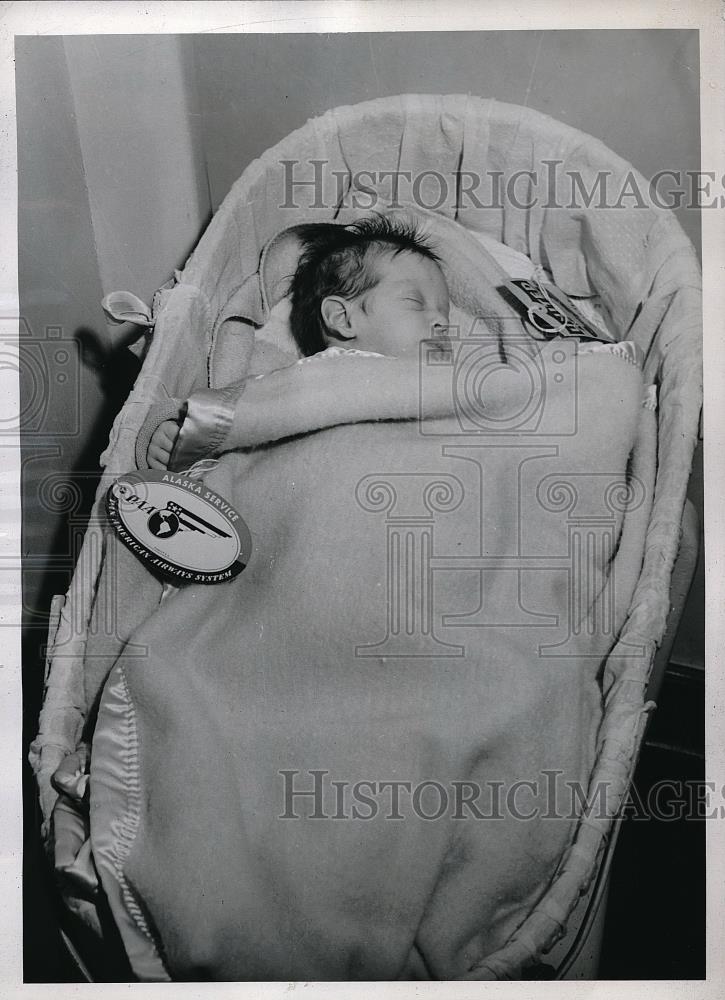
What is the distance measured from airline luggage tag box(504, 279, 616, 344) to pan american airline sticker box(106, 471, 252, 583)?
18.7 inches

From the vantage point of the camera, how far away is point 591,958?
104 centimetres

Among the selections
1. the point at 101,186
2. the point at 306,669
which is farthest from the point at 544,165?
the point at 306,669

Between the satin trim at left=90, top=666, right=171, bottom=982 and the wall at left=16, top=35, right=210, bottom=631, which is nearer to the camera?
the satin trim at left=90, top=666, right=171, bottom=982

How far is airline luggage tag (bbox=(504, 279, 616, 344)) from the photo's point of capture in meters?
1.11

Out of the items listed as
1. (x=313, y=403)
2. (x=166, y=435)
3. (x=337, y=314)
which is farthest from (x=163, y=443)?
(x=337, y=314)

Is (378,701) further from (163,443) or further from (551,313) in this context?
(551,313)

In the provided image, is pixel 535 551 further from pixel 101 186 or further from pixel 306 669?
pixel 101 186

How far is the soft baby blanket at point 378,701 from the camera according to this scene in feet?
3.21

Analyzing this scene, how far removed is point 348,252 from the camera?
1.15 metres

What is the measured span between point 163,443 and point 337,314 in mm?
302

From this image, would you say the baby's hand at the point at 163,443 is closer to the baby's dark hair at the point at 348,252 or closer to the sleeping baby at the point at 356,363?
the sleeping baby at the point at 356,363

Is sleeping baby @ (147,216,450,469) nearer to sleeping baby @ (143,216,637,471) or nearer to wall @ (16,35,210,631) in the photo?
sleeping baby @ (143,216,637,471)
